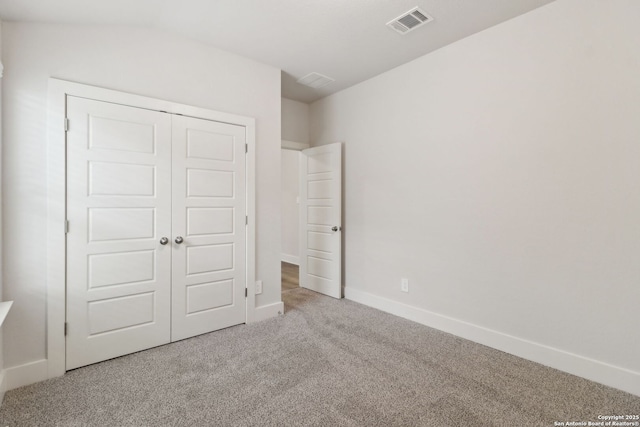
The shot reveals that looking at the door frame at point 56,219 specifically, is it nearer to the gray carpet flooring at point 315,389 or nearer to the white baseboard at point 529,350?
the gray carpet flooring at point 315,389

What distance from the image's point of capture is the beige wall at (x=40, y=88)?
6.61 feet

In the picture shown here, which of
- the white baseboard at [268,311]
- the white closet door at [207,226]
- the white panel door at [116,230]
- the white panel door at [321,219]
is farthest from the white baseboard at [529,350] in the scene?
the white panel door at [116,230]

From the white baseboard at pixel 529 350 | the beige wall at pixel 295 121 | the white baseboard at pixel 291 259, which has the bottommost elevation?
the white baseboard at pixel 529 350

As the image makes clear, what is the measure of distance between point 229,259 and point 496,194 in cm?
262

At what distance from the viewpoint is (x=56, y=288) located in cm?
215

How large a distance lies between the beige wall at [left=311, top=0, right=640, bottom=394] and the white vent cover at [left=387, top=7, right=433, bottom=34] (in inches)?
22.1

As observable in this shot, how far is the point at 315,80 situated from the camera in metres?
3.66

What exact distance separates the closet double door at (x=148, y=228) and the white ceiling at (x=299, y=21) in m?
0.65

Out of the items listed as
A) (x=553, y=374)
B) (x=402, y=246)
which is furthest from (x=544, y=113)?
(x=553, y=374)

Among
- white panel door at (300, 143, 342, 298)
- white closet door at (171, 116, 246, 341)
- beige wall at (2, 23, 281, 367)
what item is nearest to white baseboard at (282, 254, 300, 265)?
white panel door at (300, 143, 342, 298)

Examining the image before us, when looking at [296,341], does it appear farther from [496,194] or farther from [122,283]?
[496,194]

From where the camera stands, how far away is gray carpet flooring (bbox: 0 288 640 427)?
5.67 feet

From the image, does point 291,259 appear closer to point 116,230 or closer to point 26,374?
point 116,230

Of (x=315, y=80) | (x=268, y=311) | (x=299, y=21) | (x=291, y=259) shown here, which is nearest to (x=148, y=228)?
(x=268, y=311)
